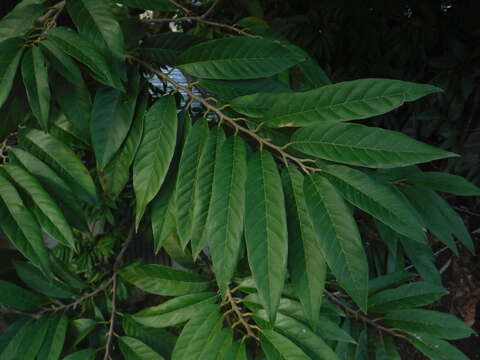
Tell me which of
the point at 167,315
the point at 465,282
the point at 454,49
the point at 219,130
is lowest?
the point at 465,282

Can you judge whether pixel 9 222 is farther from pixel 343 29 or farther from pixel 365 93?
pixel 343 29

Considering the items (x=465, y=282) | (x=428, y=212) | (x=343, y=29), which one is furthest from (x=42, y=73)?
(x=465, y=282)

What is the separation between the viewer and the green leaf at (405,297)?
74cm

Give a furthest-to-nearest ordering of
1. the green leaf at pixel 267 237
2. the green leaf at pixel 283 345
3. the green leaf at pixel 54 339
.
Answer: the green leaf at pixel 54 339
the green leaf at pixel 283 345
the green leaf at pixel 267 237

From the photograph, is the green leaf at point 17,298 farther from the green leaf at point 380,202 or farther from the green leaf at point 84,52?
the green leaf at point 380,202

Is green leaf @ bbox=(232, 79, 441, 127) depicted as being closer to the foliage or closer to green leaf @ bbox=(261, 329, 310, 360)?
the foliage

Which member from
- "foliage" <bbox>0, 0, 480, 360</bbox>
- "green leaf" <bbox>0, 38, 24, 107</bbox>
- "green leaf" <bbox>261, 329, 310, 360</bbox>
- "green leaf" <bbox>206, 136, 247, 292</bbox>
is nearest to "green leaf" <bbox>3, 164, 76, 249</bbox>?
"foliage" <bbox>0, 0, 480, 360</bbox>

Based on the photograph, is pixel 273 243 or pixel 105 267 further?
pixel 105 267

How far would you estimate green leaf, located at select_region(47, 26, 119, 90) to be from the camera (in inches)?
17.9

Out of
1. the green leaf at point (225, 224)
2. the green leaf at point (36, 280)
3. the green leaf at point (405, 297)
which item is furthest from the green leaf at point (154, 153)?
the green leaf at point (405, 297)

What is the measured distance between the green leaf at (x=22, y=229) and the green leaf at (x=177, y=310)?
0.84 ft

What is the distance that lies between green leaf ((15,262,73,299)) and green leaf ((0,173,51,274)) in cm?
30

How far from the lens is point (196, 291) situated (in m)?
0.71

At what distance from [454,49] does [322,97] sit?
4.99 feet
